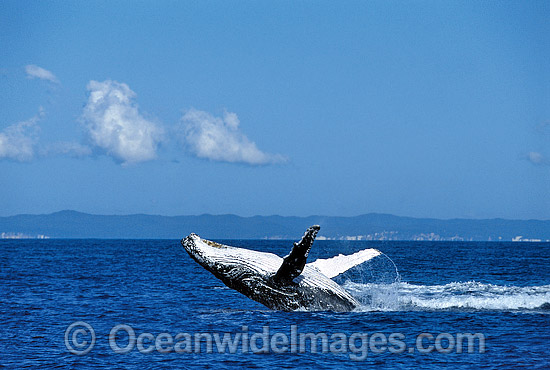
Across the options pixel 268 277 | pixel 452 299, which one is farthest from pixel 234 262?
pixel 452 299

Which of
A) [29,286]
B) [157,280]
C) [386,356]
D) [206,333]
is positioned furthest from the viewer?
[157,280]

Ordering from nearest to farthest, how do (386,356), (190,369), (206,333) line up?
(190,369) → (386,356) → (206,333)

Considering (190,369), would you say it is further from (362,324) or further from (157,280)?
(157,280)

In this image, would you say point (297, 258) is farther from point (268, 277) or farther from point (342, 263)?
point (342, 263)

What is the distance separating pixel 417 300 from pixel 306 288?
21.9 feet

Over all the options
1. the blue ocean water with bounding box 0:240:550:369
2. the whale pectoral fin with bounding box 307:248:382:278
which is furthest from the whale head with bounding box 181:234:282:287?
the whale pectoral fin with bounding box 307:248:382:278

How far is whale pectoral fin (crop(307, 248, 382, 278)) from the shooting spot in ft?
47.9

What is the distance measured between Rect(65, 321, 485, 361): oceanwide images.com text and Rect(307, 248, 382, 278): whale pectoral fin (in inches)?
66.5

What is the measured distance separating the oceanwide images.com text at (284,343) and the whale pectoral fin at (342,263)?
169 centimetres

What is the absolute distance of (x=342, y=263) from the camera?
15.5 m

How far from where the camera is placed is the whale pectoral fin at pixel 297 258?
41.0 ft

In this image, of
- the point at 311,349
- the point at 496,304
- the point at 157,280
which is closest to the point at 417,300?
the point at 496,304

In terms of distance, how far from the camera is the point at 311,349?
12.4 m

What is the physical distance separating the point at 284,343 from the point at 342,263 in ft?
11.0
